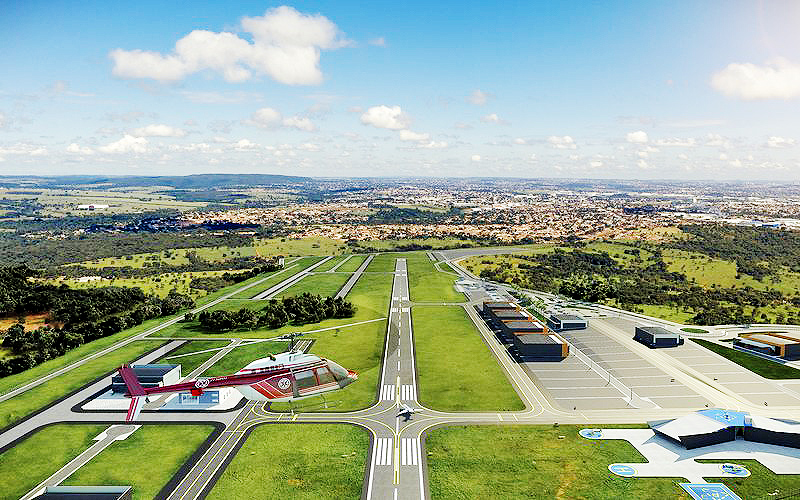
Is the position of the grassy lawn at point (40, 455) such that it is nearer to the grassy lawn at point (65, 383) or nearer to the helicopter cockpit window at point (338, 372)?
the grassy lawn at point (65, 383)

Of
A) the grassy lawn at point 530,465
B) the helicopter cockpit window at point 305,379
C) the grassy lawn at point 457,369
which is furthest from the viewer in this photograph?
the grassy lawn at point 457,369

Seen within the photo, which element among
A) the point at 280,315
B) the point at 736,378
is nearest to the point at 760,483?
the point at 736,378

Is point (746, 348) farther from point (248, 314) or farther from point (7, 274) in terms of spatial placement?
point (7, 274)

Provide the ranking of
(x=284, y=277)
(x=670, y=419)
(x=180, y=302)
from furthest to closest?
(x=284, y=277) → (x=180, y=302) → (x=670, y=419)

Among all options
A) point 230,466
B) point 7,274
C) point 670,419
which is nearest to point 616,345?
→ point 670,419

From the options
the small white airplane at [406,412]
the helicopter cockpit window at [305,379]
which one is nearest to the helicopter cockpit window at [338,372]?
the helicopter cockpit window at [305,379]

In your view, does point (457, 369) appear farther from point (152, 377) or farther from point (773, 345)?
point (773, 345)
